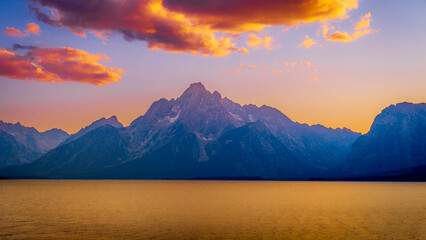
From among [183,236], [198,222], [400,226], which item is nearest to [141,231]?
[183,236]

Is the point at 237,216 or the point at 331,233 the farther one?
the point at 237,216

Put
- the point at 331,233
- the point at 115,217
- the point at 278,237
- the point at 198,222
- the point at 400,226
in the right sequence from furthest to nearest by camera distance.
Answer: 1. the point at 115,217
2. the point at 198,222
3. the point at 400,226
4. the point at 331,233
5. the point at 278,237

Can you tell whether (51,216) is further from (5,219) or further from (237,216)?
(237,216)

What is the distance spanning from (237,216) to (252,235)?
96.8 ft

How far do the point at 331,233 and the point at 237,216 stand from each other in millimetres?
30761

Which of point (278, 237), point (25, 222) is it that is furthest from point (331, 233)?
point (25, 222)

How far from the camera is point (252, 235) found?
68.2 m

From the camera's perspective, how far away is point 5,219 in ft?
285

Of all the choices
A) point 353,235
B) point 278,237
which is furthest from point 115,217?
point 353,235

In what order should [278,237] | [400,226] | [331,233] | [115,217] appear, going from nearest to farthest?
[278,237] < [331,233] < [400,226] < [115,217]

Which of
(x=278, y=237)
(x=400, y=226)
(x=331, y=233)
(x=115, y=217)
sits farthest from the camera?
(x=115, y=217)

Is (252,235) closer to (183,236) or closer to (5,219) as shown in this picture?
(183,236)

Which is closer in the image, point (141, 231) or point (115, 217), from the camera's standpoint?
point (141, 231)

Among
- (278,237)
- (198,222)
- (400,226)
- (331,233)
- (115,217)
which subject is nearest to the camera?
(278,237)
